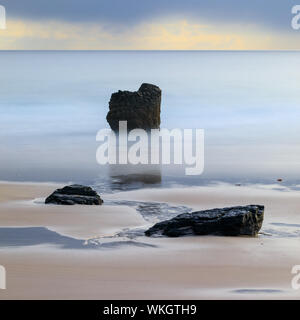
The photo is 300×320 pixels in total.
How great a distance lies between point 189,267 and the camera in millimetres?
12562

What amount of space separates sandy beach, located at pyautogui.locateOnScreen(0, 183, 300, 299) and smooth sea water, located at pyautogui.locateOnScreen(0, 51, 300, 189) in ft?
13.2

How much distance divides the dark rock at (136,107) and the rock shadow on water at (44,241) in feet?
44.2

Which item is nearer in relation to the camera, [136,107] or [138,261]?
[138,261]

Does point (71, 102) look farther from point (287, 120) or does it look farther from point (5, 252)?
point (5, 252)

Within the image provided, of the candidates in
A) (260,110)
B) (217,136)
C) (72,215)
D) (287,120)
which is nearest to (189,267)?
(72,215)

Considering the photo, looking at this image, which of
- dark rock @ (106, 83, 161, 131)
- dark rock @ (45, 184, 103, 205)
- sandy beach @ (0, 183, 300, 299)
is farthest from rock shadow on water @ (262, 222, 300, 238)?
dark rock @ (106, 83, 161, 131)

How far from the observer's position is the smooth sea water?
2194cm

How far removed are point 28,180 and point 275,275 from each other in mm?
9407

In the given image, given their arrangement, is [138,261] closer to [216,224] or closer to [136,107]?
→ [216,224]

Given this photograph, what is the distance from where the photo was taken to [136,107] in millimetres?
27859

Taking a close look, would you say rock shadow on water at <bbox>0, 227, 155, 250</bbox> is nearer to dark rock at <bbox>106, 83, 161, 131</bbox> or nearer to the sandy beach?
the sandy beach

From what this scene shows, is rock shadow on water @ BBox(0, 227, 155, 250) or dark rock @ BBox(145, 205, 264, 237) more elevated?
dark rock @ BBox(145, 205, 264, 237)

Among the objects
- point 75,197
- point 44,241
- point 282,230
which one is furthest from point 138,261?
point 75,197

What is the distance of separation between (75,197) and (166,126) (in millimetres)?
18503
